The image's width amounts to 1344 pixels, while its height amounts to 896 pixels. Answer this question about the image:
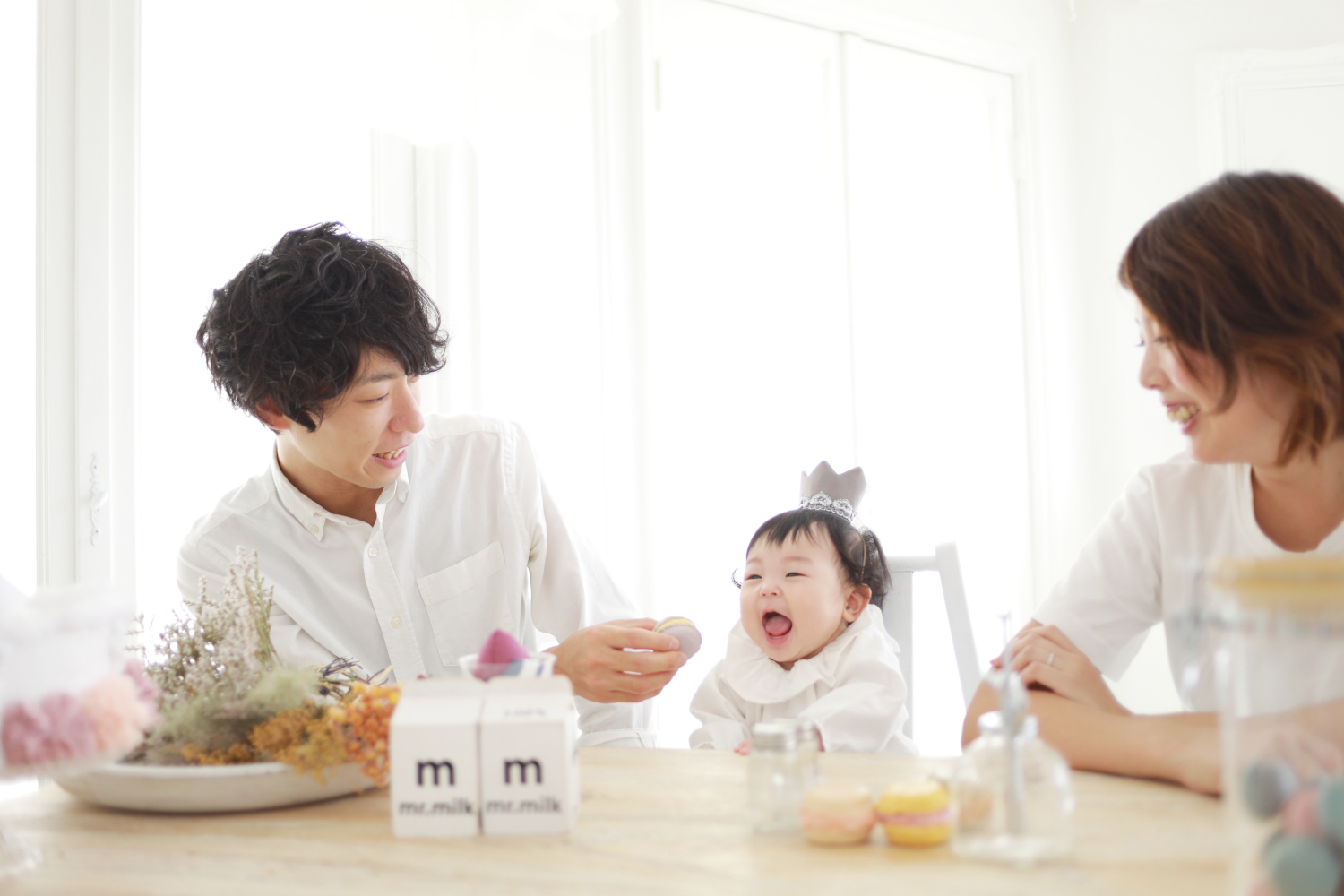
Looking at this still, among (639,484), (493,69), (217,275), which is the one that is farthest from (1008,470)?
(217,275)

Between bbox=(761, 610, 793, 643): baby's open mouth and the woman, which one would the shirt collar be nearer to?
bbox=(761, 610, 793, 643): baby's open mouth

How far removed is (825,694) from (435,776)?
1026 mm

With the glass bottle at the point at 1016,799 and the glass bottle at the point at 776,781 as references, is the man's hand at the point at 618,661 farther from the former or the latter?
the glass bottle at the point at 1016,799

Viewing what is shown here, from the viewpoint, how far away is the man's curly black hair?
1698 millimetres

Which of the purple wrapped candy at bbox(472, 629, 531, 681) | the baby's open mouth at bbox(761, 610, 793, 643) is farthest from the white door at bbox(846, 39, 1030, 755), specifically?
the purple wrapped candy at bbox(472, 629, 531, 681)

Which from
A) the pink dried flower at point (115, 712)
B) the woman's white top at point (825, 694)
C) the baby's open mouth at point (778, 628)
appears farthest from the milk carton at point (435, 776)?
the baby's open mouth at point (778, 628)

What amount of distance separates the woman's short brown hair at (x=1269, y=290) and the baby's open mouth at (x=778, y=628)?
88cm

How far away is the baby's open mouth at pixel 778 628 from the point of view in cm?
198

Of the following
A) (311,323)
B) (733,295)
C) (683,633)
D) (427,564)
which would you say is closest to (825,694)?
(683,633)

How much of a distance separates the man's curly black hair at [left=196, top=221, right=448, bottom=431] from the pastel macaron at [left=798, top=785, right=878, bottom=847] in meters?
1.10

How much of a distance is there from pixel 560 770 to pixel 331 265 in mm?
1068

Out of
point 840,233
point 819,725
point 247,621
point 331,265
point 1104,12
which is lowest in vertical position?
point 819,725

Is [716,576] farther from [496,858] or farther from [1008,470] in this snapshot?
[496,858]

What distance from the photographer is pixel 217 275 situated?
2.53m
